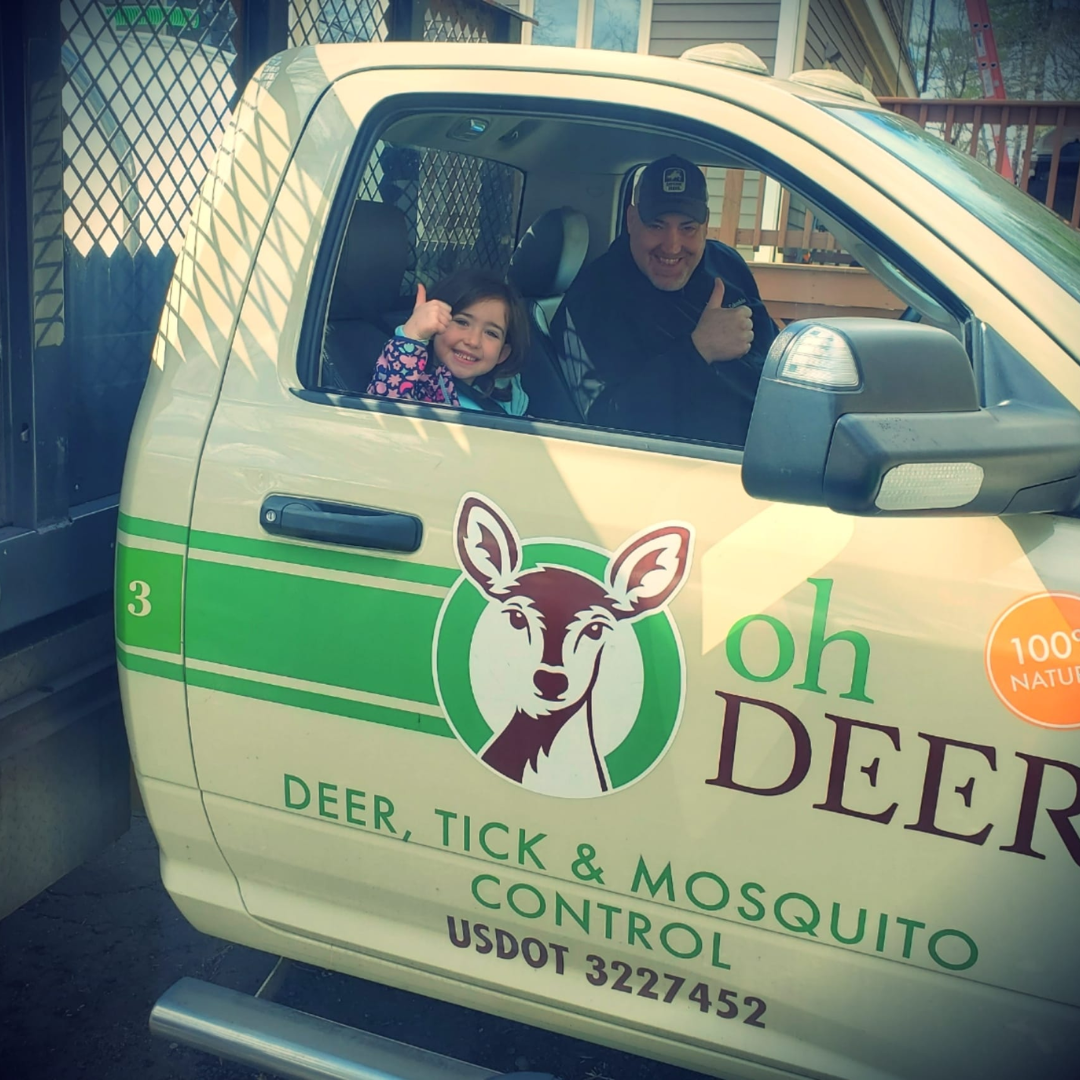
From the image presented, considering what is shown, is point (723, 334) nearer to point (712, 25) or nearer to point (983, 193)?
point (983, 193)

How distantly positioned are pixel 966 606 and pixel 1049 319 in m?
0.40

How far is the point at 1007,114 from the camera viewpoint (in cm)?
815

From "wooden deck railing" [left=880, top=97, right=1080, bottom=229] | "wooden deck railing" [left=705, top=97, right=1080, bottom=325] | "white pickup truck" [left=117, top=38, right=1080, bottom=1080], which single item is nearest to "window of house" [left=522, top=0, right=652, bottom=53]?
"wooden deck railing" [left=705, top=97, right=1080, bottom=325]

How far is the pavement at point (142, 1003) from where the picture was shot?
2.42 meters

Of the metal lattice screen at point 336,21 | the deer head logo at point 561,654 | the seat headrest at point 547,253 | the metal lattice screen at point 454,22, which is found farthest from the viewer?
the metal lattice screen at point 454,22

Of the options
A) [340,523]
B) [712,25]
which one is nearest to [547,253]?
[340,523]

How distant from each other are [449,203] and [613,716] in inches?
71.0

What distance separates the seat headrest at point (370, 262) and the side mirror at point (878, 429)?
40.4 inches

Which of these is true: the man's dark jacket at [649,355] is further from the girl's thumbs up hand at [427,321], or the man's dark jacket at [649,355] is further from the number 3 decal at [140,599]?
the number 3 decal at [140,599]

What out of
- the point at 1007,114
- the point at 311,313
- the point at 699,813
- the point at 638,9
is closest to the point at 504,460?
the point at 311,313

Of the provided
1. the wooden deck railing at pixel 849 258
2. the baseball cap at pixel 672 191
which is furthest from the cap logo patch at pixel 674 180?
the wooden deck railing at pixel 849 258

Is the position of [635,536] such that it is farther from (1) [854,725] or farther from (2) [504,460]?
(1) [854,725]

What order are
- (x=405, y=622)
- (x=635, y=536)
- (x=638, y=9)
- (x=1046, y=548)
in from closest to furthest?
(x=1046, y=548)
(x=635, y=536)
(x=405, y=622)
(x=638, y=9)

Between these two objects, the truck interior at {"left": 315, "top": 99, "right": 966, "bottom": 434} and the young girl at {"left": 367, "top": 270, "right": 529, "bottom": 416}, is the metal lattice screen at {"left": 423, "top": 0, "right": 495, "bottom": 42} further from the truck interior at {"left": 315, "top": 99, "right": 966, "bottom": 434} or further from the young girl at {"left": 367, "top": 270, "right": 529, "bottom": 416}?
the young girl at {"left": 367, "top": 270, "right": 529, "bottom": 416}
